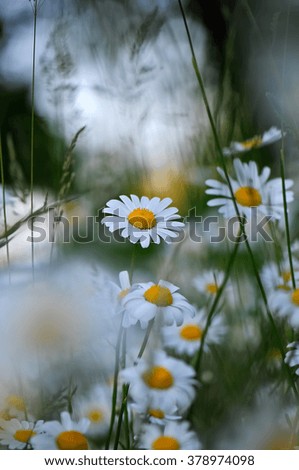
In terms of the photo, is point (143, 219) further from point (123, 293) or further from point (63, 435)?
point (63, 435)

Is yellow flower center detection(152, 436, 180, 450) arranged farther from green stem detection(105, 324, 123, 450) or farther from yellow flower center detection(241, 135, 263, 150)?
yellow flower center detection(241, 135, 263, 150)

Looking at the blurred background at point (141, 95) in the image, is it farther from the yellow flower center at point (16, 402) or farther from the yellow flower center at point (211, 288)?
the yellow flower center at point (16, 402)

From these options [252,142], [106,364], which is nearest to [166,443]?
[106,364]

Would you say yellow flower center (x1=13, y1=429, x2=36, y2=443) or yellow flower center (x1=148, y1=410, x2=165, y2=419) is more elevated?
yellow flower center (x1=148, y1=410, x2=165, y2=419)

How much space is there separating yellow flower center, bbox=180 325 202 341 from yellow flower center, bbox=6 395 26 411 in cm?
20

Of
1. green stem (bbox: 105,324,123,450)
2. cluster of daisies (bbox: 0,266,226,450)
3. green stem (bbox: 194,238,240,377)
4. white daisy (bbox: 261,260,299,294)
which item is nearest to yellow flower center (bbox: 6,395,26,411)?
cluster of daisies (bbox: 0,266,226,450)

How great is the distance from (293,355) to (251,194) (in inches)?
7.6

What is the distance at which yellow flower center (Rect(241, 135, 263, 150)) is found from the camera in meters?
0.82

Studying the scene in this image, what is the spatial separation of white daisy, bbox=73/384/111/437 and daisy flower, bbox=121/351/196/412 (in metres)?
0.03

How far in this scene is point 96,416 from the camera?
79cm

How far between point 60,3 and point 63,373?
444 millimetres

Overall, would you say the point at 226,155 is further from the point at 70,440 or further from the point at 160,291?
the point at 70,440

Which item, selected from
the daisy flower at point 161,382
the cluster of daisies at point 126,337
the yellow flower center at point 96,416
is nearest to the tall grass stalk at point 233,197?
the cluster of daisies at point 126,337

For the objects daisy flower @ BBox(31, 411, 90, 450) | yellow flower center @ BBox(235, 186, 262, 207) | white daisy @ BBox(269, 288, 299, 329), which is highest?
yellow flower center @ BBox(235, 186, 262, 207)
